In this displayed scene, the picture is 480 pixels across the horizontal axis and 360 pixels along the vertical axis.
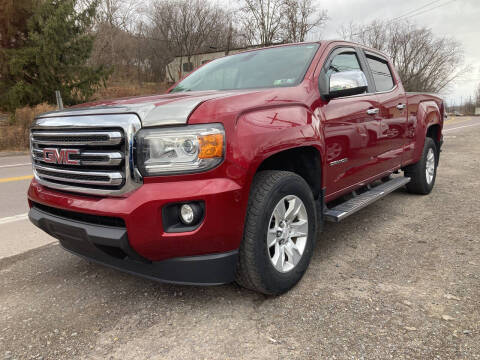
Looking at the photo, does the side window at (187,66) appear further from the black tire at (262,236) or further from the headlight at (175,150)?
the headlight at (175,150)

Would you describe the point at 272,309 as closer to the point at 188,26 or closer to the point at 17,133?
the point at 17,133

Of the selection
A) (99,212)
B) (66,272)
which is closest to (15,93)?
(66,272)

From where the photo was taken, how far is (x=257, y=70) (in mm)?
3188

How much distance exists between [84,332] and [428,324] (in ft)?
6.68

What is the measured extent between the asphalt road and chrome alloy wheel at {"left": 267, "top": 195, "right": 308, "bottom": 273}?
9.3 inches

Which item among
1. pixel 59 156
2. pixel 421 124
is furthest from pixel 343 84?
pixel 421 124

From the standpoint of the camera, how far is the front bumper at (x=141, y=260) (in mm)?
1984

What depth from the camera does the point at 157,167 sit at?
194 cm

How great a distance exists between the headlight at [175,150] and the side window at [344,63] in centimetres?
153

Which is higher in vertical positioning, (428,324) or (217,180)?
(217,180)

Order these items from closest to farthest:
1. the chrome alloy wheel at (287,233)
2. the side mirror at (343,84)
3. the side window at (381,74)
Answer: the chrome alloy wheel at (287,233) < the side mirror at (343,84) < the side window at (381,74)

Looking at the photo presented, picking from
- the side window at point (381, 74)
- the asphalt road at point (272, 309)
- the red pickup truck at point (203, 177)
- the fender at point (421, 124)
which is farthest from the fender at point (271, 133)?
the fender at point (421, 124)

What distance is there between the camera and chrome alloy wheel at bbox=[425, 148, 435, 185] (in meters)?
5.12

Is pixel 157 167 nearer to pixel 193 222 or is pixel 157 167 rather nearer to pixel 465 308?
pixel 193 222
